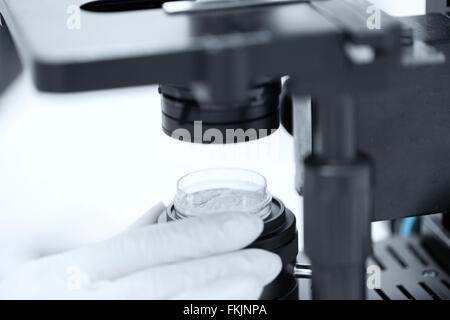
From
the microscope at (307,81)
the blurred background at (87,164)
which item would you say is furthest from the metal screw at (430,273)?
the blurred background at (87,164)

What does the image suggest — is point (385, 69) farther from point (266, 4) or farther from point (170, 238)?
point (170, 238)

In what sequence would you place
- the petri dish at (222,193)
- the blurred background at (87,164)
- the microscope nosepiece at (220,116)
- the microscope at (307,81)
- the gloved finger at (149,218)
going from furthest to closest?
the blurred background at (87,164) < the gloved finger at (149,218) < the petri dish at (222,193) < the microscope nosepiece at (220,116) < the microscope at (307,81)

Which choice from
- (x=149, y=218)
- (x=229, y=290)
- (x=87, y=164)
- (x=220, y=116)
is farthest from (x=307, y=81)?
(x=87, y=164)

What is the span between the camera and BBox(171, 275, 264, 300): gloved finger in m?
0.60

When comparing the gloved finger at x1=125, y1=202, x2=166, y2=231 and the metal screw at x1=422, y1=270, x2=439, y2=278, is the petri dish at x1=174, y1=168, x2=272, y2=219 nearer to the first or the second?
the gloved finger at x1=125, y1=202, x2=166, y2=231

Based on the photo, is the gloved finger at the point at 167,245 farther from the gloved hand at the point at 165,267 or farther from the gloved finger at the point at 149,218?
the gloved finger at the point at 149,218

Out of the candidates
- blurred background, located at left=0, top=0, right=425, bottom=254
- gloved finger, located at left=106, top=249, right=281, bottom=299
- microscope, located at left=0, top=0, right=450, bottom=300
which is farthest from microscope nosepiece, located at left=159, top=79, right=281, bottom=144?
blurred background, located at left=0, top=0, right=425, bottom=254

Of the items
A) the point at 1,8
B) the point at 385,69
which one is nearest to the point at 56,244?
the point at 1,8

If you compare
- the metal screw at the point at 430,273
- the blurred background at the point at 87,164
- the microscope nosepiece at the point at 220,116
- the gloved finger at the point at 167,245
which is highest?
the microscope nosepiece at the point at 220,116

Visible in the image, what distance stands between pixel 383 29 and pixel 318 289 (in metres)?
0.20

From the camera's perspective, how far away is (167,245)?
24.7 inches

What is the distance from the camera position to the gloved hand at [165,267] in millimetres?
607

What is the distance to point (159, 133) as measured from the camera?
158 cm

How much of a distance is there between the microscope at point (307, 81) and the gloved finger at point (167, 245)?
0.06 metres
